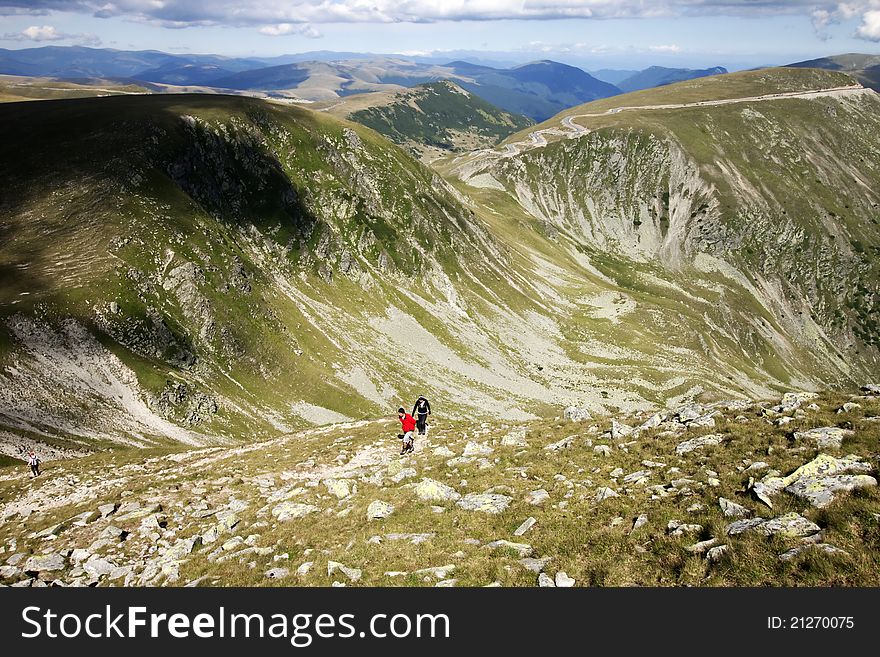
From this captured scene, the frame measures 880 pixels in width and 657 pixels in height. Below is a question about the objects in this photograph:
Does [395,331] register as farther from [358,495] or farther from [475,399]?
[358,495]

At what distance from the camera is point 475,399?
96125 millimetres

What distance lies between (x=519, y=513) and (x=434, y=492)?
460cm

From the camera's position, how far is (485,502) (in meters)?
20.3

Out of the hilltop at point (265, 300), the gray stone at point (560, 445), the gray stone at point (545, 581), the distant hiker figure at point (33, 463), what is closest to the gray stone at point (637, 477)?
the gray stone at point (560, 445)

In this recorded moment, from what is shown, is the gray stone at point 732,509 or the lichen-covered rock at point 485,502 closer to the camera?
the gray stone at point 732,509

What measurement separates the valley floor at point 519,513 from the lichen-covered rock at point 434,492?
0.27 feet

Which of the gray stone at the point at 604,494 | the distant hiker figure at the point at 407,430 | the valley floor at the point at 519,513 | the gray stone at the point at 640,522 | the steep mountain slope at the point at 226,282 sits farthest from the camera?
the steep mountain slope at the point at 226,282

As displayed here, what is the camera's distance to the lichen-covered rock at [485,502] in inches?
776

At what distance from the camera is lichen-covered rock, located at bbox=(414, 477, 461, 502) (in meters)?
21.6

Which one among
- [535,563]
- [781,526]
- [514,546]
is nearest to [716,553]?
[781,526]

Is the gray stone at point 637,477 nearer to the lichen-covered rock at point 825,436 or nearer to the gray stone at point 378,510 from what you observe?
the lichen-covered rock at point 825,436

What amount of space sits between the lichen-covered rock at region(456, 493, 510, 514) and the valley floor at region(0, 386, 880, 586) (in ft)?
0.31

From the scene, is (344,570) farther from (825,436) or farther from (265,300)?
(265,300)

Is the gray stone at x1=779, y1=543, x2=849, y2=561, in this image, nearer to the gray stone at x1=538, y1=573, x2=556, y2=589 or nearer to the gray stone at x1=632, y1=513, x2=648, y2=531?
the gray stone at x1=632, y1=513, x2=648, y2=531
